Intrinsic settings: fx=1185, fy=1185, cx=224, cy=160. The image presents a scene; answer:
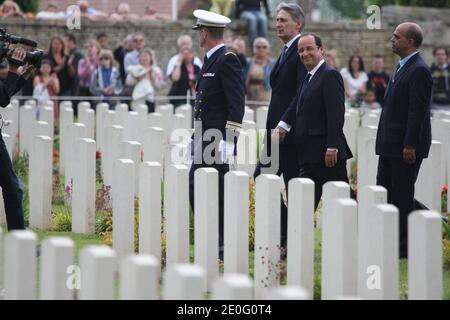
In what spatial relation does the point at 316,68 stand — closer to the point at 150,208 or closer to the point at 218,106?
the point at 218,106

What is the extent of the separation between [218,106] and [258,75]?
33.2 ft

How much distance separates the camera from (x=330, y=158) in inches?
349

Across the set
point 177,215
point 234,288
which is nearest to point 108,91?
point 177,215

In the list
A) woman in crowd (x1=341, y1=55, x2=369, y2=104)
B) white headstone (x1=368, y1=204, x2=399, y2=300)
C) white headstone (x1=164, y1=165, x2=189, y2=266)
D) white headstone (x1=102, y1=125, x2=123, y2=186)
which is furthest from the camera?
woman in crowd (x1=341, y1=55, x2=369, y2=104)

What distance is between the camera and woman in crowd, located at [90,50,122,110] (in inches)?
736

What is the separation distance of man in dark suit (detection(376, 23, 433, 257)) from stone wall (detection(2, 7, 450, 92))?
1286 centimetres

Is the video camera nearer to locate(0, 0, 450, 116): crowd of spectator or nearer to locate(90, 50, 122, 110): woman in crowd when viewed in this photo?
locate(0, 0, 450, 116): crowd of spectator

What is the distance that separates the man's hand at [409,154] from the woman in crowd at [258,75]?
10.2 meters

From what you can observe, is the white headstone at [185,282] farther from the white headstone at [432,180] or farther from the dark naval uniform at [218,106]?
the white headstone at [432,180]

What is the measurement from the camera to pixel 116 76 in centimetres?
1894

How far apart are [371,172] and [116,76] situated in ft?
29.5

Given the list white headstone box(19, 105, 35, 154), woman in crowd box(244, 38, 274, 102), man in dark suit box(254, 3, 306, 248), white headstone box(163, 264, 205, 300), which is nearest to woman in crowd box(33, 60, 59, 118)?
woman in crowd box(244, 38, 274, 102)

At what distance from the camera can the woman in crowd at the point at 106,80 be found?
736 inches

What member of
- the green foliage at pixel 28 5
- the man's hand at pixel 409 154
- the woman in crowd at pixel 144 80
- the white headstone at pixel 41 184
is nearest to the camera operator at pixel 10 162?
the white headstone at pixel 41 184
